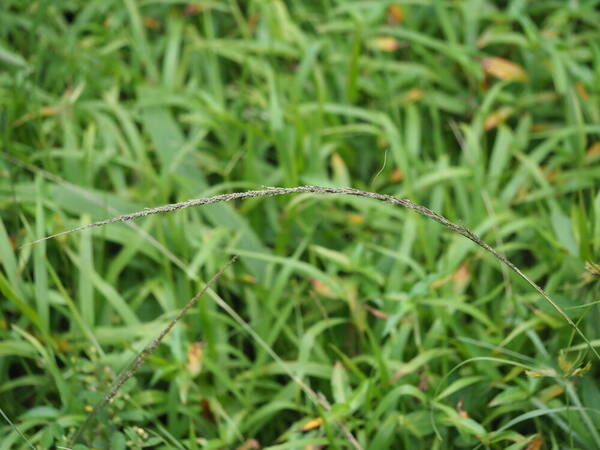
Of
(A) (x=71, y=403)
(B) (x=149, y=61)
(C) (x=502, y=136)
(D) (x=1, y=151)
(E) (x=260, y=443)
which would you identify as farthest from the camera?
(B) (x=149, y=61)

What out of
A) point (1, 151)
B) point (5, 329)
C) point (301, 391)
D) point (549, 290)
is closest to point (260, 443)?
point (301, 391)

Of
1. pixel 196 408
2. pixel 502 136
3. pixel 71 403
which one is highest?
pixel 502 136

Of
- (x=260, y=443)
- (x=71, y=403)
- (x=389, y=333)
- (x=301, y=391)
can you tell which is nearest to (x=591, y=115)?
(x=389, y=333)

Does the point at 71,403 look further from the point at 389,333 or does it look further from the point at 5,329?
the point at 389,333

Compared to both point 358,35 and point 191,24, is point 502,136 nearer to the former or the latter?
point 358,35

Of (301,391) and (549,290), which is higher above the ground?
(549,290)

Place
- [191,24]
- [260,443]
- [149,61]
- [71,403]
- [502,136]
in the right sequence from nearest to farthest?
1. [71,403]
2. [260,443]
3. [502,136]
4. [149,61]
5. [191,24]

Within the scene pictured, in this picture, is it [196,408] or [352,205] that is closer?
[196,408]
